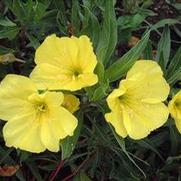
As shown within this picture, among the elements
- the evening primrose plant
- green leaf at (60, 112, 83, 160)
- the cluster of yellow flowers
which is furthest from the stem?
the cluster of yellow flowers

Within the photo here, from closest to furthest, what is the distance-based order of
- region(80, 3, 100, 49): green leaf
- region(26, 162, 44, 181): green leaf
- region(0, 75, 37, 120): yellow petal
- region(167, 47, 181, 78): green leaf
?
region(0, 75, 37, 120): yellow petal
region(80, 3, 100, 49): green leaf
region(167, 47, 181, 78): green leaf
region(26, 162, 44, 181): green leaf

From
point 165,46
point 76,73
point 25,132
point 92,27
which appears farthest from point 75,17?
point 25,132

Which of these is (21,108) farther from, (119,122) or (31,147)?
(119,122)

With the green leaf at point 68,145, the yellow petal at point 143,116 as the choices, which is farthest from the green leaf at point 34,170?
the yellow petal at point 143,116

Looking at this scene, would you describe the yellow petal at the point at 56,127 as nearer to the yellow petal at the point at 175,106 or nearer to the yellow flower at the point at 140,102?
the yellow flower at the point at 140,102

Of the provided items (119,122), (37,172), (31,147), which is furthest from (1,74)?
(119,122)

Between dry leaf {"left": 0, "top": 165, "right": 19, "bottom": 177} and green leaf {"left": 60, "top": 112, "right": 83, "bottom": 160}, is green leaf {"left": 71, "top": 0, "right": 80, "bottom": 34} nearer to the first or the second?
green leaf {"left": 60, "top": 112, "right": 83, "bottom": 160}
